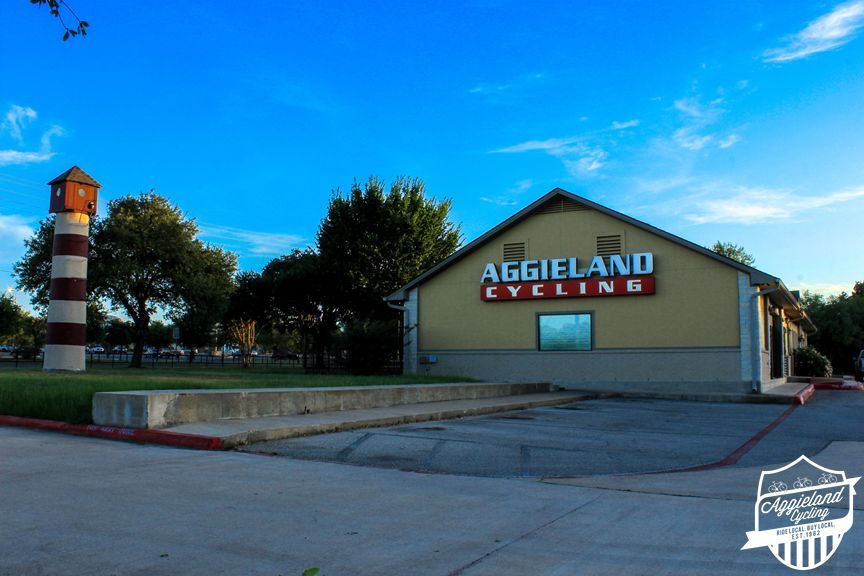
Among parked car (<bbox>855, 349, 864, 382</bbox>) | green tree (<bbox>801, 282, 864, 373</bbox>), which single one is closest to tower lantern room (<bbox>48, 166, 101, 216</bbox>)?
parked car (<bbox>855, 349, 864, 382</bbox>)

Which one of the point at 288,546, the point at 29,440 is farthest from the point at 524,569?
the point at 29,440

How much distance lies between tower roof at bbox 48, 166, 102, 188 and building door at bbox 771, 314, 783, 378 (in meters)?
28.7

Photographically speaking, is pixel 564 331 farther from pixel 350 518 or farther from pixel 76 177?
pixel 350 518

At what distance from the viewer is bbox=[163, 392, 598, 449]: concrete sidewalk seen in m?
10.1

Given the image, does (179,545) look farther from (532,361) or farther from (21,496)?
(532,361)

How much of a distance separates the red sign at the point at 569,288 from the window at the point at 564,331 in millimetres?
834

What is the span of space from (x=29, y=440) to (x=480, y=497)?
712 cm

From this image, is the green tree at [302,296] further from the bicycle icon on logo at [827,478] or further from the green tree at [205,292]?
the bicycle icon on logo at [827,478]

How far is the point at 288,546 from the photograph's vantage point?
16.0ft

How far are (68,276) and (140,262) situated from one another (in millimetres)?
11314

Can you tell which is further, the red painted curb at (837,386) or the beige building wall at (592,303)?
the red painted curb at (837,386)

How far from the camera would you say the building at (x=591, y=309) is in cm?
2294

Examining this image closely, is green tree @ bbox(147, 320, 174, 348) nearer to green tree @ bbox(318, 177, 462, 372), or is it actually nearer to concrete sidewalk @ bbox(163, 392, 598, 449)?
green tree @ bbox(318, 177, 462, 372)

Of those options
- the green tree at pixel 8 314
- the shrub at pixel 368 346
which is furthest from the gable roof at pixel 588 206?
the green tree at pixel 8 314
